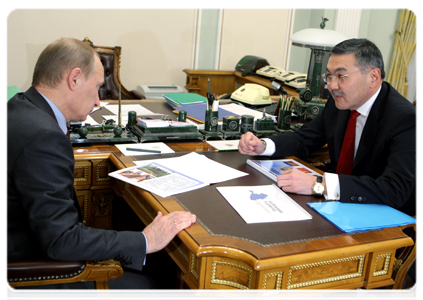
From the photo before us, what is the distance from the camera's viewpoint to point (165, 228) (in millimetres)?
1458

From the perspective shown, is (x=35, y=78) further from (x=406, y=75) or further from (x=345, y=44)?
(x=406, y=75)

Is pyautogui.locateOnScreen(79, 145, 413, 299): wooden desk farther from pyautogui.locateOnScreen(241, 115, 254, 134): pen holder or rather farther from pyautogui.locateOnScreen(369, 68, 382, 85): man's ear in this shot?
pyautogui.locateOnScreen(241, 115, 254, 134): pen holder

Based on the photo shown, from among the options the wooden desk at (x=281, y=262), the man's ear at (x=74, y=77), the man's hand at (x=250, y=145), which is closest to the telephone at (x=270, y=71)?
the man's hand at (x=250, y=145)

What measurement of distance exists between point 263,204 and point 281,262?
0.39m

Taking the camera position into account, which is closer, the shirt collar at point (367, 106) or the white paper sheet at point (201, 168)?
the white paper sheet at point (201, 168)

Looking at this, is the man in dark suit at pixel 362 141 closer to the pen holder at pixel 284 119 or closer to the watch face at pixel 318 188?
the watch face at pixel 318 188

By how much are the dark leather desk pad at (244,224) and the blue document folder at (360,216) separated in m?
0.03

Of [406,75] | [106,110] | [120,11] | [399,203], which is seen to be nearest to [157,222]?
[399,203]

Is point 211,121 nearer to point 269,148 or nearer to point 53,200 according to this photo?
point 269,148

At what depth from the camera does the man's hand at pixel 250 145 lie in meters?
2.23

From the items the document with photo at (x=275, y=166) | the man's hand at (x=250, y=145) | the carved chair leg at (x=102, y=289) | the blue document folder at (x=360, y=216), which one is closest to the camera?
the carved chair leg at (x=102, y=289)

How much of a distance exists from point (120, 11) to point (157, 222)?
4.25 metres

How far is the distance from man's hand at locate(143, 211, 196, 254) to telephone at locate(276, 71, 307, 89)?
3.05m
